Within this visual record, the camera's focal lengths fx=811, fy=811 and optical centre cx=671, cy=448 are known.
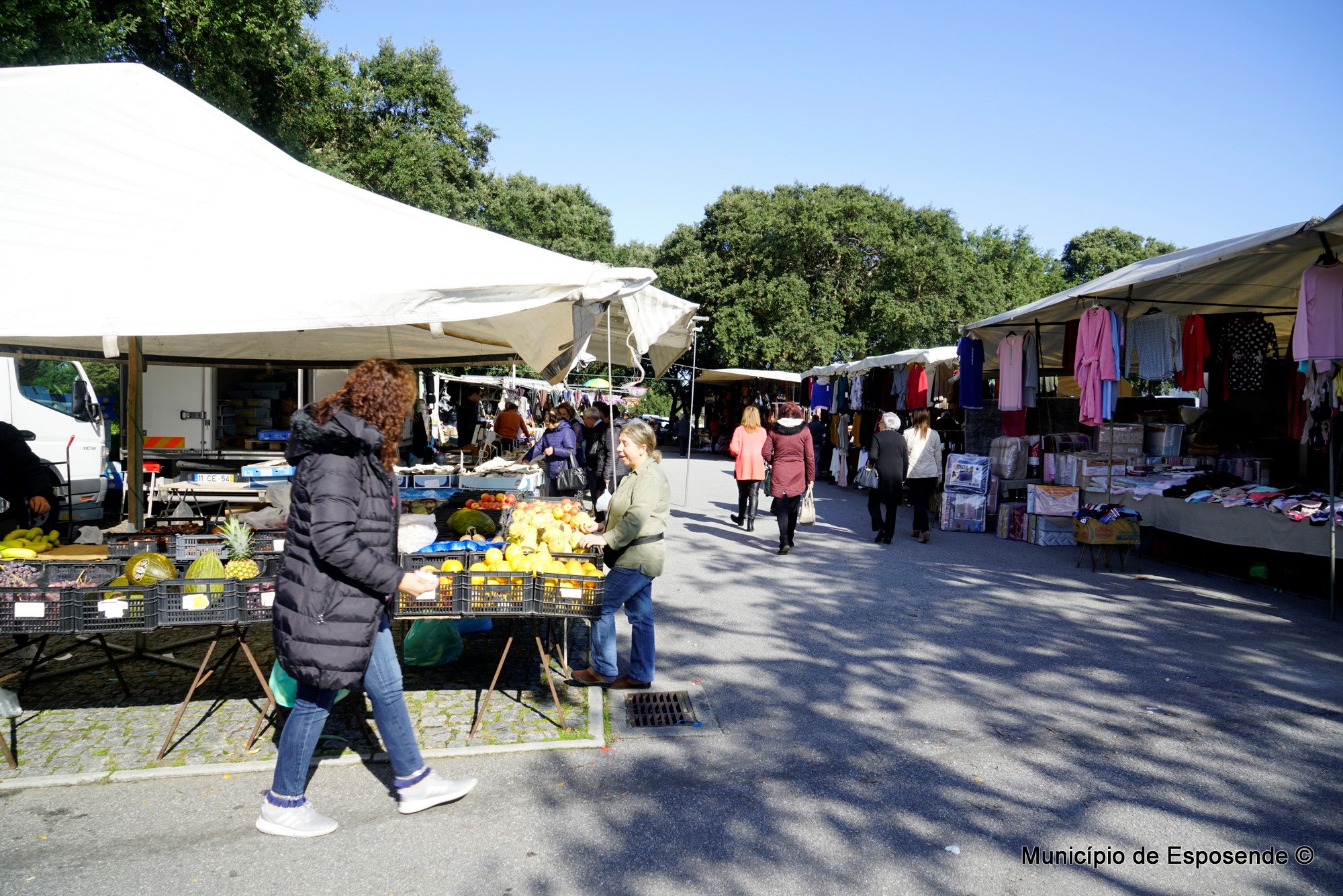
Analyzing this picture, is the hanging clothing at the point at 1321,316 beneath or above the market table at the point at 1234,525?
above

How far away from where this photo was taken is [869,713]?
16.1 feet

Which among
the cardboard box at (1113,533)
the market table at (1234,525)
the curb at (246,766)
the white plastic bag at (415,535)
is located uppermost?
the white plastic bag at (415,535)

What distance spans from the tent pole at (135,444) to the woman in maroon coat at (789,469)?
6.51 metres

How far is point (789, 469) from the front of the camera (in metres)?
9.92

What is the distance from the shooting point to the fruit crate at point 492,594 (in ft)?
13.9

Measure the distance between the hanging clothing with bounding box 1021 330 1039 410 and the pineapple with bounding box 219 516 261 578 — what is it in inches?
394

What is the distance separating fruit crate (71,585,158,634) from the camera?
12.9 ft

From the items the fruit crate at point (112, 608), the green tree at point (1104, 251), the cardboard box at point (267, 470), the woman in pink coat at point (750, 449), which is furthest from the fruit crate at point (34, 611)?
the green tree at point (1104, 251)

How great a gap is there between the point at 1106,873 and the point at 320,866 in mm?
3116

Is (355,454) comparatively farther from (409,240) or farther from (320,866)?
(409,240)

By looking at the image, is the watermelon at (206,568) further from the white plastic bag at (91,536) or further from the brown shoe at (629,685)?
the brown shoe at (629,685)

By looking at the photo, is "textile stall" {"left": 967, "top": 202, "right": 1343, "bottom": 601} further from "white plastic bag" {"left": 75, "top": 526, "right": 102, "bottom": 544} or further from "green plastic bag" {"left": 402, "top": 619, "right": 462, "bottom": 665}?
"white plastic bag" {"left": 75, "top": 526, "right": 102, "bottom": 544}

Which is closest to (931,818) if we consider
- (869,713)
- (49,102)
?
(869,713)

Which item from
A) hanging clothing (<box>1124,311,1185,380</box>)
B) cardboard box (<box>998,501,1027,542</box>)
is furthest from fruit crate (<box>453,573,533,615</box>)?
cardboard box (<box>998,501,1027,542</box>)
